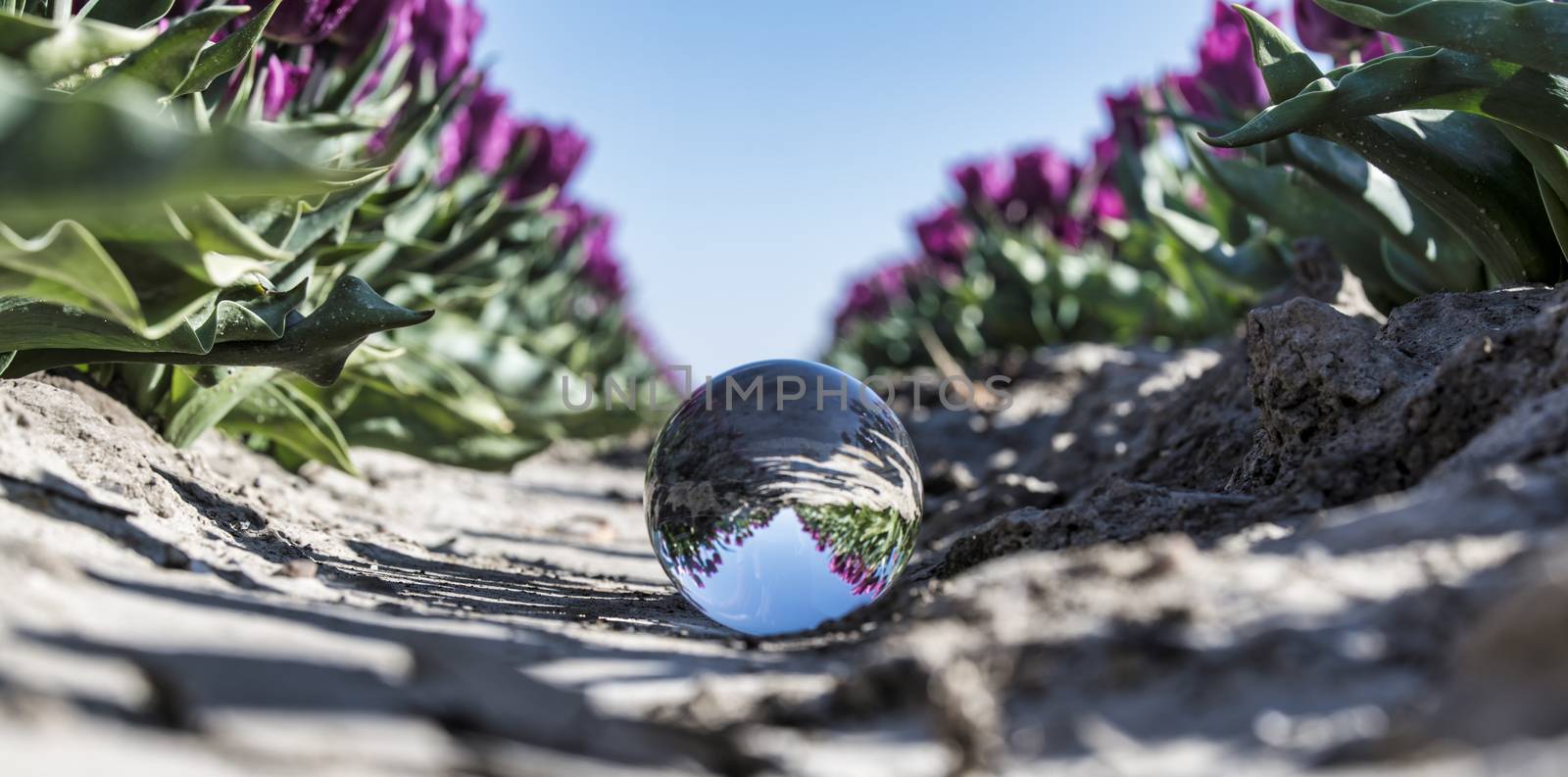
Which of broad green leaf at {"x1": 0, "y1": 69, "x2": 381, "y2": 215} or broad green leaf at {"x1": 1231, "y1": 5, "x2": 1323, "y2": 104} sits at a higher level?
broad green leaf at {"x1": 1231, "y1": 5, "x2": 1323, "y2": 104}

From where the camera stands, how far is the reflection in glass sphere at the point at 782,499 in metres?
2.09

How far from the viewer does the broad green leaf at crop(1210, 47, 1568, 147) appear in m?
2.11

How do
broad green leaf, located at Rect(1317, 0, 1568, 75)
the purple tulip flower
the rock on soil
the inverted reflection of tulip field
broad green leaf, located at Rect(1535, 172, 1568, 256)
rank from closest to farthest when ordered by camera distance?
the rock on soil < broad green leaf, located at Rect(1317, 0, 1568, 75) < the inverted reflection of tulip field < broad green leaf, located at Rect(1535, 172, 1568, 256) < the purple tulip flower

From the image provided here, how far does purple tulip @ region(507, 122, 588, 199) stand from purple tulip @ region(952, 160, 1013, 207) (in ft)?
13.4

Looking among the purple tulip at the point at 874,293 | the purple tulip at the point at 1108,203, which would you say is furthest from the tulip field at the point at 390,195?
the purple tulip at the point at 874,293

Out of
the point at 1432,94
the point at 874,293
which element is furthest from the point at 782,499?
the point at 874,293

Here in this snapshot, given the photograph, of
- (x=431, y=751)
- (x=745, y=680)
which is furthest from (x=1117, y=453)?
(x=431, y=751)

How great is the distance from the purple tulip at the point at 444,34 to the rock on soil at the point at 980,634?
2.53 metres

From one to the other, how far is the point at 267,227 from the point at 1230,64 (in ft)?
15.5

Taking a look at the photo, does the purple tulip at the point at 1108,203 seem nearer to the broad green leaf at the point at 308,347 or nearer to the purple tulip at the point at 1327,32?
the purple tulip at the point at 1327,32

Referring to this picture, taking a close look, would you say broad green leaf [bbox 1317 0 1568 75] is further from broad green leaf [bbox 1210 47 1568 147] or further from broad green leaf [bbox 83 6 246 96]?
broad green leaf [bbox 83 6 246 96]

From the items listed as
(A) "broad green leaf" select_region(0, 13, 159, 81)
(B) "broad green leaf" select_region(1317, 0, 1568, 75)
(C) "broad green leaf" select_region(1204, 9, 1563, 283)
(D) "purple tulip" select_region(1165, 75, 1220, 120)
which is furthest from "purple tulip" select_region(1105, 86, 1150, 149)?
(A) "broad green leaf" select_region(0, 13, 159, 81)

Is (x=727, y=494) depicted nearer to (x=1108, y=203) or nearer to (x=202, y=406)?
(x=202, y=406)

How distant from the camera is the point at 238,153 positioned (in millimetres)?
1089
